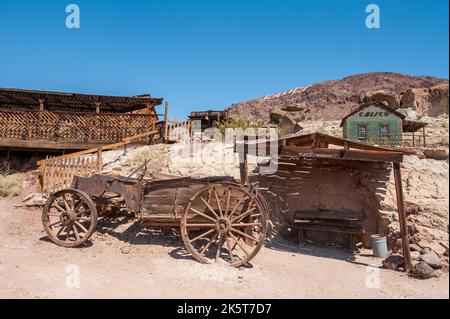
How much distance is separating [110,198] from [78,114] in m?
7.43

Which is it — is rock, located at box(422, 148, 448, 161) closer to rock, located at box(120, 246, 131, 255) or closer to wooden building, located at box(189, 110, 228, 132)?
rock, located at box(120, 246, 131, 255)

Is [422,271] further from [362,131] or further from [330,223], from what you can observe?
[362,131]

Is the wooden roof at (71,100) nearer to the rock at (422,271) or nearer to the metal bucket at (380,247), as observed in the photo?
the metal bucket at (380,247)

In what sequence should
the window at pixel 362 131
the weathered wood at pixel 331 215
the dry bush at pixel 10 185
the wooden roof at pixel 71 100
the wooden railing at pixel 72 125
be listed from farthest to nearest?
the window at pixel 362 131
the wooden roof at pixel 71 100
the wooden railing at pixel 72 125
the dry bush at pixel 10 185
the weathered wood at pixel 331 215

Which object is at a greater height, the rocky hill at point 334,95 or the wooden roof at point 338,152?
the rocky hill at point 334,95

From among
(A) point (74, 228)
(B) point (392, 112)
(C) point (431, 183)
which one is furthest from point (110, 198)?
(B) point (392, 112)

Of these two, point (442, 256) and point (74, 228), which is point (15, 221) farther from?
point (442, 256)

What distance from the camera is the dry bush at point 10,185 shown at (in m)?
9.41

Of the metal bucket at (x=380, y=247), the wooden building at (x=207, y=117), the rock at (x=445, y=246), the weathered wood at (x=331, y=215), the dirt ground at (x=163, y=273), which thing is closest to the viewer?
the dirt ground at (x=163, y=273)

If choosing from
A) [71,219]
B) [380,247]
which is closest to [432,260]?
[380,247]

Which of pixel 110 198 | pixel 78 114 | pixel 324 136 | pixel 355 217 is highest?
pixel 78 114

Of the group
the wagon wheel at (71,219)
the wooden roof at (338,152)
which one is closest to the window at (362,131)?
the wooden roof at (338,152)

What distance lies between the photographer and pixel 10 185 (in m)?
9.75

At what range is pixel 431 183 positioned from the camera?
27.3 ft
